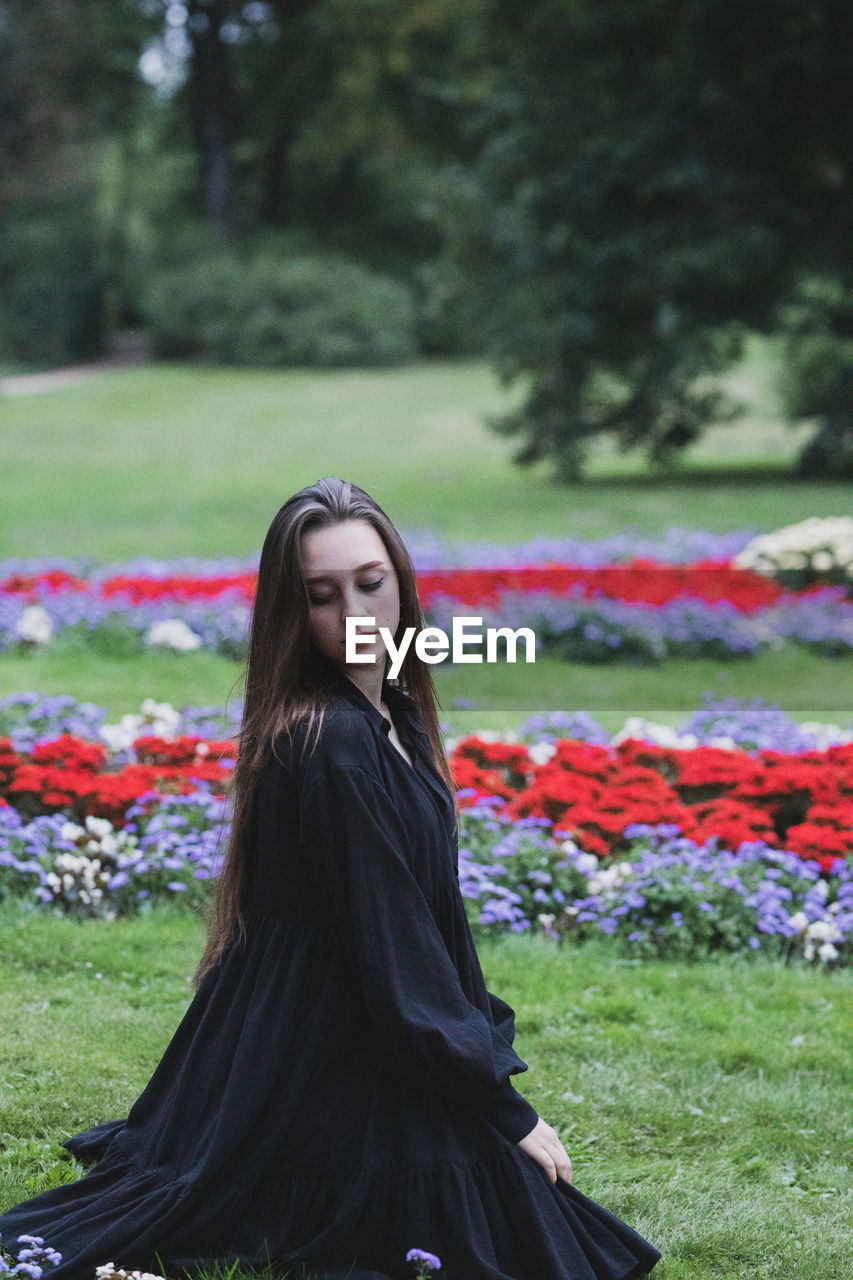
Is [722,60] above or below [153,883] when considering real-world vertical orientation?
above

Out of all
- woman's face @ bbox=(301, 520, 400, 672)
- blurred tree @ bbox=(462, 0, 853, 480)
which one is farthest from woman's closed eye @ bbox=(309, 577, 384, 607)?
blurred tree @ bbox=(462, 0, 853, 480)

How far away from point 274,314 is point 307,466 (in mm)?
12110

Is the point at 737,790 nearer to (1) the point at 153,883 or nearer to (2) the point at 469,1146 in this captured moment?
(1) the point at 153,883

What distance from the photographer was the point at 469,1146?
2.17 meters

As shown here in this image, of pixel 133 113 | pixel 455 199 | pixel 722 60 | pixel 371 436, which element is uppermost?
pixel 133 113

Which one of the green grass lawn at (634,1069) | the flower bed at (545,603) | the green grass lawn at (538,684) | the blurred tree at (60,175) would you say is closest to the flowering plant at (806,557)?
the flower bed at (545,603)

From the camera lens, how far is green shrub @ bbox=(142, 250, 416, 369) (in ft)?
98.5

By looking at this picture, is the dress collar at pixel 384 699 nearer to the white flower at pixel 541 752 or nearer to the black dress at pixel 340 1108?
the black dress at pixel 340 1108

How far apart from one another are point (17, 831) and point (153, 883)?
42 cm

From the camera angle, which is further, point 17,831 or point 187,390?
point 187,390

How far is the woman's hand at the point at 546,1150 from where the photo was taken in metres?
2.16

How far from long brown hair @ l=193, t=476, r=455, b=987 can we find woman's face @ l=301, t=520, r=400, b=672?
0.02 meters

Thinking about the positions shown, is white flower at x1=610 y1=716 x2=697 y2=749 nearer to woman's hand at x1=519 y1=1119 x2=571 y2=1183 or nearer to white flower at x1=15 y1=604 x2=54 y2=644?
woman's hand at x1=519 y1=1119 x2=571 y2=1183

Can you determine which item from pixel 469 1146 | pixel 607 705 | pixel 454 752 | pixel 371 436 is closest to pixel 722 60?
pixel 371 436
